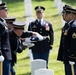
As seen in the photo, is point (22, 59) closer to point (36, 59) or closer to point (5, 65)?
point (36, 59)

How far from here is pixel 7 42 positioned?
770 cm

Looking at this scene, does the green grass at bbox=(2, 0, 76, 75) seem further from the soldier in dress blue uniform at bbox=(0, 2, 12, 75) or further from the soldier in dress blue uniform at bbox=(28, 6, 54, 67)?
the soldier in dress blue uniform at bbox=(0, 2, 12, 75)

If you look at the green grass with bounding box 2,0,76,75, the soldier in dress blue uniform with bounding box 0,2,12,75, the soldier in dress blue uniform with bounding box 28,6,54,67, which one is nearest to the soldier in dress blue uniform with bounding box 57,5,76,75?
the soldier in dress blue uniform with bounding box 0,2,12,75

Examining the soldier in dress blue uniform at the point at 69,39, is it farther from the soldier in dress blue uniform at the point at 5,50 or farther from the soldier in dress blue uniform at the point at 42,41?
the soldier in dress blue uniform at the point at 42,41

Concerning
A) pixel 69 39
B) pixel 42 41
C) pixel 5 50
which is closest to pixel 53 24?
pixel 42 41

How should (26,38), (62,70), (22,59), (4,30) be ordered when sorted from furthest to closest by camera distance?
(22,59) < (62,70) < (26,38) < (4,30)

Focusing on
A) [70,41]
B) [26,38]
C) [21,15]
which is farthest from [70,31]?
[21,15]

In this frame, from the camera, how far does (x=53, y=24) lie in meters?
16.5

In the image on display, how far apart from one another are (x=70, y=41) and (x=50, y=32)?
7.51ft

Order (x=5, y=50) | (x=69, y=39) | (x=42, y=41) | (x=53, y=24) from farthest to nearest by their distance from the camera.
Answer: (x=53, y=24) < (x=42, y=41) < (x=69, y=39) < (x=5, y=50)

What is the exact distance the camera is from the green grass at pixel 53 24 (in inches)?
444

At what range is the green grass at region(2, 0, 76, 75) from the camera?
1127 centimetres

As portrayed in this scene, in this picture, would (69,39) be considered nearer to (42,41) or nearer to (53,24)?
(42,41)

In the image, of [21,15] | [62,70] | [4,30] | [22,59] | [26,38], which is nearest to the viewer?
[4,30]
